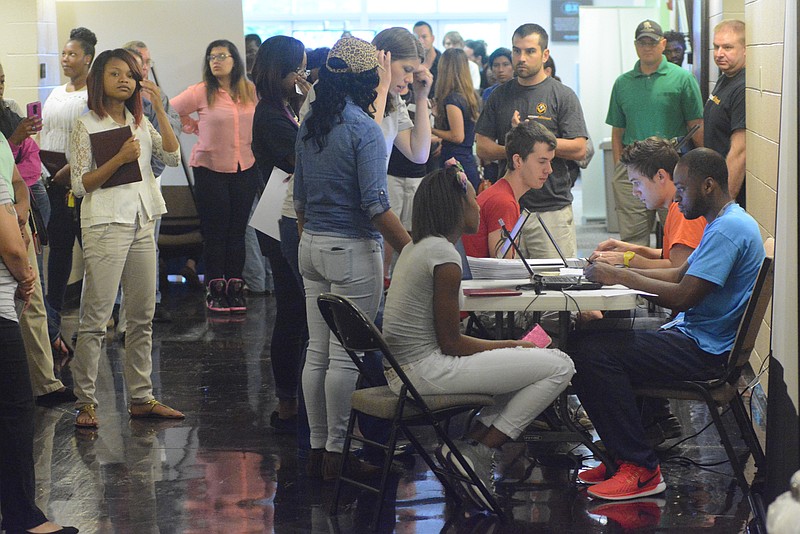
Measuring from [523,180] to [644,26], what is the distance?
2821 millimetres

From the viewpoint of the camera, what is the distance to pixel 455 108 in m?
6.46

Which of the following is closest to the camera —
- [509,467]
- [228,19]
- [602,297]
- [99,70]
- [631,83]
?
[602,297]

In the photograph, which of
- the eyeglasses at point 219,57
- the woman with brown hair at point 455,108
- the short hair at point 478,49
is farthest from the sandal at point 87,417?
the short hair at point 478,49

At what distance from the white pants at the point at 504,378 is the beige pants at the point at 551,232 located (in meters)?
1.61

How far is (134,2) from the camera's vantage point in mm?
7668

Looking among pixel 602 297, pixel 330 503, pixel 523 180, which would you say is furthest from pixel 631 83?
pixel 330 503

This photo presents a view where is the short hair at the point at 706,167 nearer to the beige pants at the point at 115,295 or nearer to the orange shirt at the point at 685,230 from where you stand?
the orange shirt at the point at 685,230

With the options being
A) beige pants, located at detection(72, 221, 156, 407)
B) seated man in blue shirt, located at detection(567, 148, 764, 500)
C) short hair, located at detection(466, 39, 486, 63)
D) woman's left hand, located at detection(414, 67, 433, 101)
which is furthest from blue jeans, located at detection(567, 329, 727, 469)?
short hair, located at detection(466, 39, 486, 63)

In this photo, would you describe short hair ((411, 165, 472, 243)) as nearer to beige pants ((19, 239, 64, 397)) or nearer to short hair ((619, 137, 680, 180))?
short hair ((619, 137, 680, 180))

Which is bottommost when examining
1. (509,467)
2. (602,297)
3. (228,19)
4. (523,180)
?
(509,467)

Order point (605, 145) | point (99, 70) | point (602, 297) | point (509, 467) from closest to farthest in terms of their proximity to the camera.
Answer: point (602, 297), point (509, 467), point (99, 70), point (605, 145)

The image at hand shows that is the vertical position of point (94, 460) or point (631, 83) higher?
point (631, 83)

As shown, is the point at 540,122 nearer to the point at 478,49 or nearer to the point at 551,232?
the point at 551,232

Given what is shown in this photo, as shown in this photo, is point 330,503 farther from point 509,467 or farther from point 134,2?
point 134,2
